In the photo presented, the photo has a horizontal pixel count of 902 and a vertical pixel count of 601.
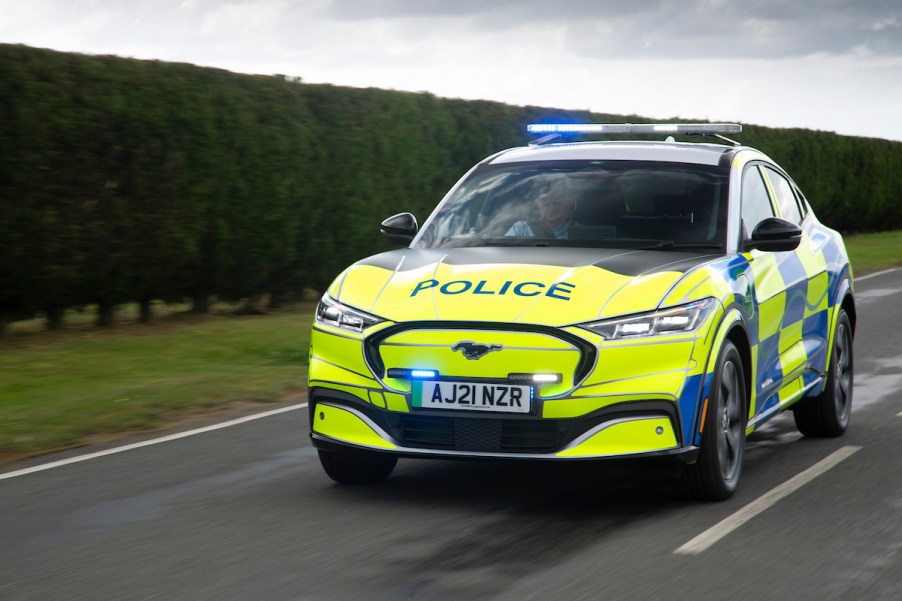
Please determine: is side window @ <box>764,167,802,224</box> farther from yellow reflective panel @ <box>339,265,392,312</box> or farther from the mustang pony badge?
the mustang pony badge

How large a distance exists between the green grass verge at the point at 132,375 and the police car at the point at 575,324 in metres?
2.95

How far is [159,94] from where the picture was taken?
1584cm

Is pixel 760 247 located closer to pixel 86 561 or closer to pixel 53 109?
pixel 86 561

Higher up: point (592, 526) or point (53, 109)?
point (53, 109)

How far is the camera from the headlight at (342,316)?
262 inches

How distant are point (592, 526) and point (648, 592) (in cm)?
112

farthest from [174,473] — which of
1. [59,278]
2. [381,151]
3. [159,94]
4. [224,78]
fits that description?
[381,151]

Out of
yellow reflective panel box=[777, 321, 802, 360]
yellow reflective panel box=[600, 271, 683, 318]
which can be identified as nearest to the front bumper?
yellow reflective panel box=[600, 271, 683, 318]

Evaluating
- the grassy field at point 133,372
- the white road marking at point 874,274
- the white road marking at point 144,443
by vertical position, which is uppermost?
the white road marking at point 144,443

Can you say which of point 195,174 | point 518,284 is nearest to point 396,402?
point 518,284

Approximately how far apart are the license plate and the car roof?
2270 millimetres

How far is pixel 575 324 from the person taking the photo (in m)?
6.31

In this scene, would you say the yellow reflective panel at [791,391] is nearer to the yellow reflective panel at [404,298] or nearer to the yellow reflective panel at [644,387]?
the yellow reflective panel at [644,387]

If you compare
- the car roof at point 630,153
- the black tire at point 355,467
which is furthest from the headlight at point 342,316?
the car roof at point 630,153
